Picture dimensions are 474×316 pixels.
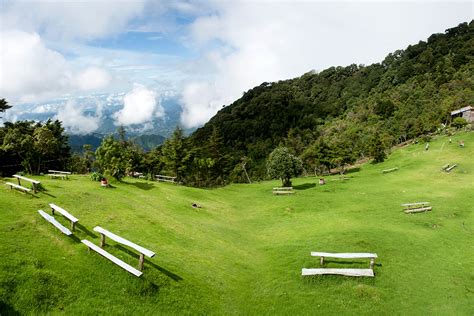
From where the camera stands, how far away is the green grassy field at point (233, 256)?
18875mm

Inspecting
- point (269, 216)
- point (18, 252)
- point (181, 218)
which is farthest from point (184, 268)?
point (269, 216)

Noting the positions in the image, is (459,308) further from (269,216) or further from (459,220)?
(269,216)

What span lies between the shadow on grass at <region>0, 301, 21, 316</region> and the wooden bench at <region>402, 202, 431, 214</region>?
37547mm

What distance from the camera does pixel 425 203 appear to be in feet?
131

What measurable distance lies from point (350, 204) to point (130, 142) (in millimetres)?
86325

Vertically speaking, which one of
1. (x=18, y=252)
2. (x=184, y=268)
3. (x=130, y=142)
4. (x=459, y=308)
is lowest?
(x=459, y=308)

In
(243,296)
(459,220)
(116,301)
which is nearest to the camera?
(116,301)

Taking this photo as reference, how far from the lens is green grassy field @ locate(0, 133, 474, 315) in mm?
18875

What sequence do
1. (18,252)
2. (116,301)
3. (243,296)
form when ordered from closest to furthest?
(116,301) < (18,252) < (243,296)

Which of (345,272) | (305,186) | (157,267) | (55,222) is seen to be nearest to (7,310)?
(157,267)

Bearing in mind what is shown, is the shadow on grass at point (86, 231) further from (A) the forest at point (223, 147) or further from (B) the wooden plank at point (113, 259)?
(A) the forest at point (223, 147)

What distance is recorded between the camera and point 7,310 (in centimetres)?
1588

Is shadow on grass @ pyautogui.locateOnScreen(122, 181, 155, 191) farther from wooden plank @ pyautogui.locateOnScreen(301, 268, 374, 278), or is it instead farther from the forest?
wooden plank @ pyautogui.locateOnScreen(301, 268, 374, 278)

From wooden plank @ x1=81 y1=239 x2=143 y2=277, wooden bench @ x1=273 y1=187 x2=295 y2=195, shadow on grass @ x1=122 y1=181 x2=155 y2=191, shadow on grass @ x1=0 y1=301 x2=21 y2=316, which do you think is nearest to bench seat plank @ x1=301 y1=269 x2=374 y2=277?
wooden plank @ x1=81 y1=239 x2=143 y2=277
